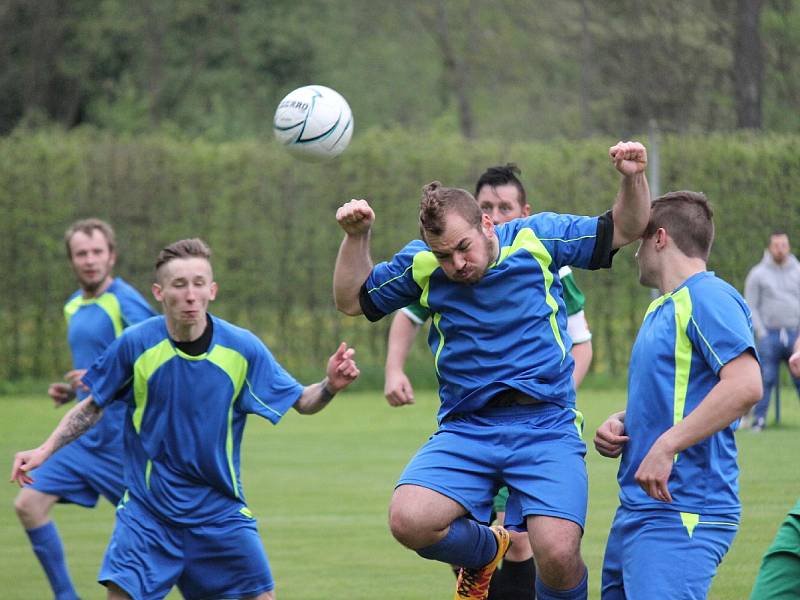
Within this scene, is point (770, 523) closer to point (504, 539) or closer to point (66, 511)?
point (504, 539)

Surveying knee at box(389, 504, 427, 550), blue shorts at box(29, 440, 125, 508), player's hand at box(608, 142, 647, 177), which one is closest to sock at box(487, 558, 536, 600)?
knee at box(389, 504, 427, 550)

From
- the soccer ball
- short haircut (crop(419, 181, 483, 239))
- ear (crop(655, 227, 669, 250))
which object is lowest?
ear (crop(655, 227, 669, 250))

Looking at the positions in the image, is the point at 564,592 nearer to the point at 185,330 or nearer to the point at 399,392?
the point at 399,392

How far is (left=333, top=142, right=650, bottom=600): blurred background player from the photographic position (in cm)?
495

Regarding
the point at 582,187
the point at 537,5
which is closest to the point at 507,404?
the point at 582,187

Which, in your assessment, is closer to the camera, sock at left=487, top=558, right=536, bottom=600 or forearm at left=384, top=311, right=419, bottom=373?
sock at left=487, top=558, right=536, bottom=600

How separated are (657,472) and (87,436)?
12.6 feet

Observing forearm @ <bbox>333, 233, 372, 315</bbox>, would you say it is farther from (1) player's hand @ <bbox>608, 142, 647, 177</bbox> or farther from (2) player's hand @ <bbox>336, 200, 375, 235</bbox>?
(1) player's hand @ <bbox>608, 142, 647, 177</bbox>

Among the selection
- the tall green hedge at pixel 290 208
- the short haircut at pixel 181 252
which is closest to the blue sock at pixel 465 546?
the short haircut at pixel 181 252

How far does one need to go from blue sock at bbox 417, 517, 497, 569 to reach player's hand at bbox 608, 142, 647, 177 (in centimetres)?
148

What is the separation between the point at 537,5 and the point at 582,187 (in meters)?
11.7

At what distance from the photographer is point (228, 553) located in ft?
18.1

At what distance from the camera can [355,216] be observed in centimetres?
517

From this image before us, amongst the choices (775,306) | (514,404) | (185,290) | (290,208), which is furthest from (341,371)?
(290,208)
